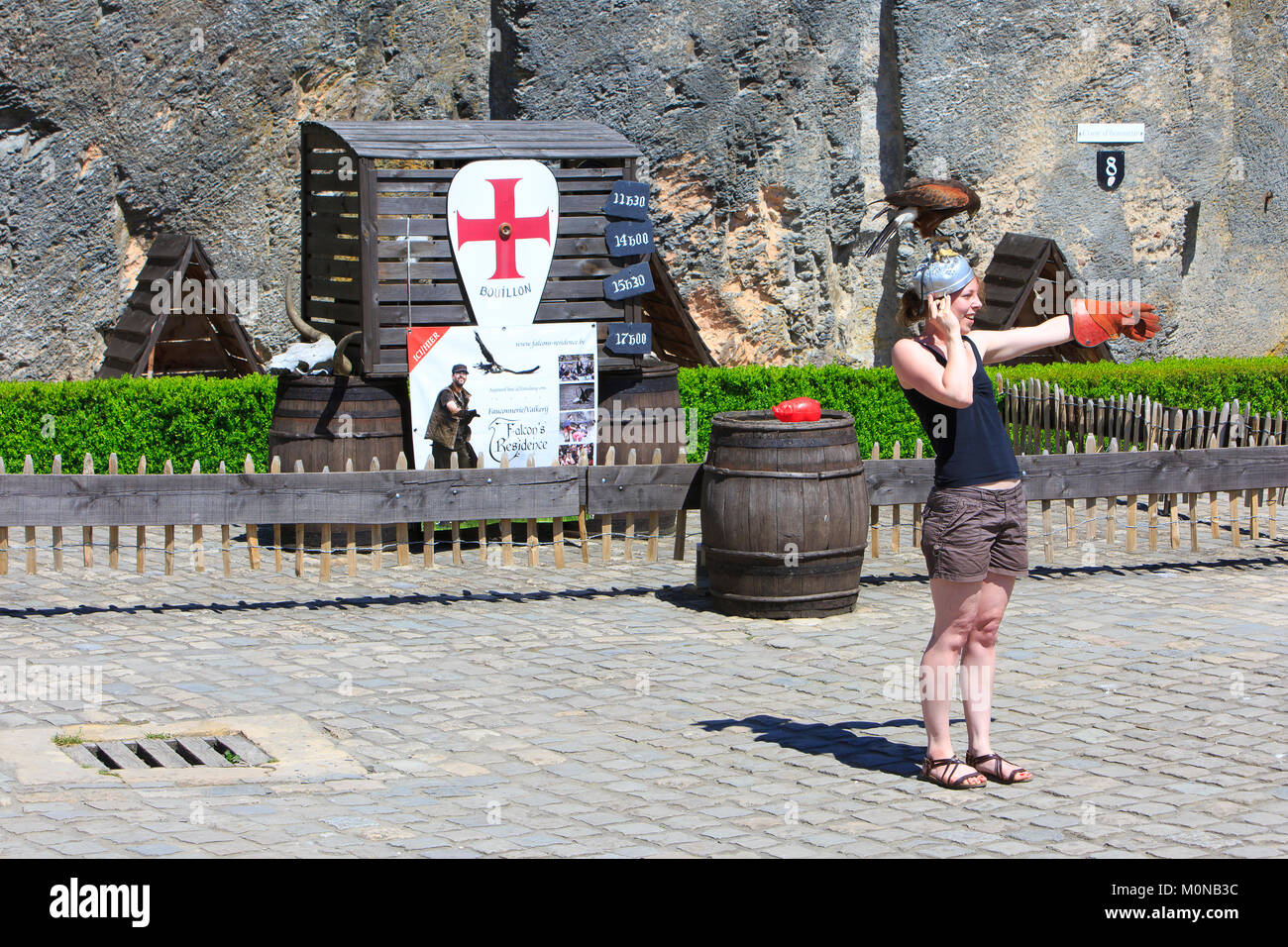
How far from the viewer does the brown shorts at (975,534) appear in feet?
17.9

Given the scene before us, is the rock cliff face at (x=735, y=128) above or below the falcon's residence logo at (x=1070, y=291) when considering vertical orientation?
above

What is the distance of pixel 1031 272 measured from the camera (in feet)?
47.8

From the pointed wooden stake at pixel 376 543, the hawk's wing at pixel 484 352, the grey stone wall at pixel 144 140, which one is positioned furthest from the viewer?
the grey stone wall at pixel 144 140

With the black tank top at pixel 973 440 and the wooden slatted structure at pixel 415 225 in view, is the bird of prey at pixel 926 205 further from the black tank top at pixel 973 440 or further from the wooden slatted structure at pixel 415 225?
the wooden slatted structure at pixel 415 225

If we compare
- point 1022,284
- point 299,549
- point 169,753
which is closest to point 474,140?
point 299,549

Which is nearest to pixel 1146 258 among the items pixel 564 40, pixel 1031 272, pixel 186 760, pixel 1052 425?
pixel 1031 272

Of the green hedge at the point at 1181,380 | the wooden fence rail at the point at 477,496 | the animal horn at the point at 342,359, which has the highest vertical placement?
the animal horn at the point at 342,359

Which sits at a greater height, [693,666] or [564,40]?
[564,40]

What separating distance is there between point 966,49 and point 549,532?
8.19 m

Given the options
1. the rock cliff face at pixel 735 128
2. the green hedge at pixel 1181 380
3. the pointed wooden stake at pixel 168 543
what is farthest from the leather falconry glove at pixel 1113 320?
the rock cliff face at pixel 735 128

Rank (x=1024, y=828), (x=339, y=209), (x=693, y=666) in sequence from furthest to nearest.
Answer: (x=339, y=209)
(x=693, y=666)
(x=1024, y=828)

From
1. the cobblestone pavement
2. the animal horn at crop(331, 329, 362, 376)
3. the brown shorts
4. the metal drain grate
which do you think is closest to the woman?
the brown shorts

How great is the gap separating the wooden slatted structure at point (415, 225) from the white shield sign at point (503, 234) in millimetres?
75

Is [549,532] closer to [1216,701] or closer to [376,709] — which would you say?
[376,709]
